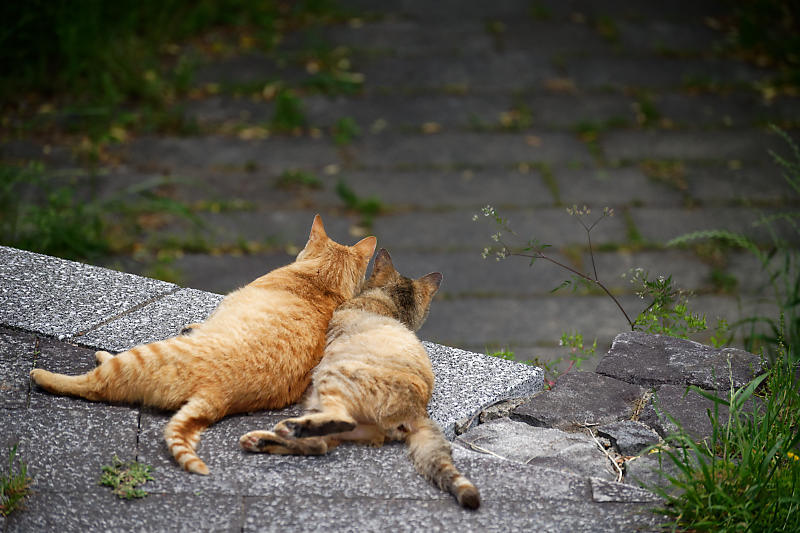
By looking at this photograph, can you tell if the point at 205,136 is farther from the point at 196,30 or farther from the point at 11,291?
the point at 11,291

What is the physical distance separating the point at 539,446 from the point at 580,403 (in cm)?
32

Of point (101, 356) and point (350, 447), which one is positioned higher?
point (101, 356)

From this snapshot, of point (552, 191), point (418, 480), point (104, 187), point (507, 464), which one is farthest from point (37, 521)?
point (552, 191)

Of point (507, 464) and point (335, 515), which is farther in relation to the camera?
point (507, 464)

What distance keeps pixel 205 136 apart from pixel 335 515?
527 cm

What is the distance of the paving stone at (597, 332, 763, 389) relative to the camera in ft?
10.9

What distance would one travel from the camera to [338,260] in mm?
3617

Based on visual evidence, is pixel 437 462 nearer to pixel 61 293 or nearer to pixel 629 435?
pixel 629 435

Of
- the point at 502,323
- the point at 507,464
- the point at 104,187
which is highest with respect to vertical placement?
the point at 507,464

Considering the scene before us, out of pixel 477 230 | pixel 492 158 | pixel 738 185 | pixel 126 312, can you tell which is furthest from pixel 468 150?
pixel 126 312

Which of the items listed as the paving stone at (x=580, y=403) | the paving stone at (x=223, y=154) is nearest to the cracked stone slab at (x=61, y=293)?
the paving stone at (x=580, y=403)

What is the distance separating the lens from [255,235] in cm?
615

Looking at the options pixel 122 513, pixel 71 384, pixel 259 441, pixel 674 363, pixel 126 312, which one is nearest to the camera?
pixel 122 513

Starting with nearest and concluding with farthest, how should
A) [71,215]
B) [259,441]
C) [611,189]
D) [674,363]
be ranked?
1. [259,441]
2. [674,363]
3. [71,215]
4. [611,189]
